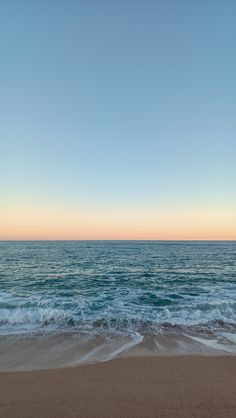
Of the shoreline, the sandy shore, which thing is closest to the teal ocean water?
the shoreline

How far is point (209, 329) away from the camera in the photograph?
793 cm

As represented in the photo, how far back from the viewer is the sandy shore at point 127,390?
3.76m

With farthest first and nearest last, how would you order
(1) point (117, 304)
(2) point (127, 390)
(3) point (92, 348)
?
(1) point (117, 304)
(3) point (92, 348)
(2) point (127, 390)

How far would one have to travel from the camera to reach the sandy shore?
376 centimetres

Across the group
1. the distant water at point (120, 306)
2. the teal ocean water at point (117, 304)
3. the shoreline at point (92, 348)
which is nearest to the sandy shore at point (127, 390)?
the shoreline at point (92, 348)

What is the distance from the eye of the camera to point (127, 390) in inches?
171

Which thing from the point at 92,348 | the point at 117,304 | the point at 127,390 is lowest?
the point at 117,304

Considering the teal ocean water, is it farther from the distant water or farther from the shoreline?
the shoreline

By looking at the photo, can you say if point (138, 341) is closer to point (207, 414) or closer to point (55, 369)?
point (55, 369)

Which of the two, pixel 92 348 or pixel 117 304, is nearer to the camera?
pixel 92 348

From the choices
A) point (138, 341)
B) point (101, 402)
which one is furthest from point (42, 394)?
point (138, 341)

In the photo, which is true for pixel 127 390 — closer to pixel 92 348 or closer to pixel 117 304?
pixel 92 348

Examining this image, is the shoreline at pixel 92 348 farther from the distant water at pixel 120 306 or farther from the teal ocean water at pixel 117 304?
the teal ocean water at pixel 117 304

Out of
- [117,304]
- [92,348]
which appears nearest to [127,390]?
[92,348]
